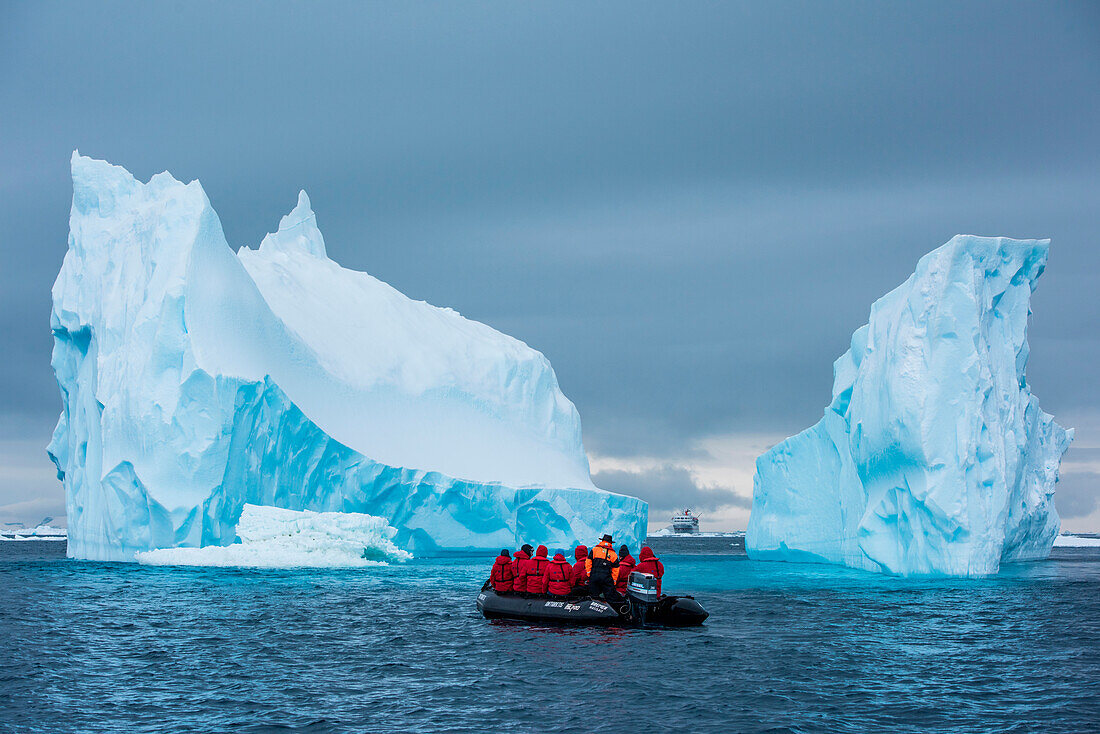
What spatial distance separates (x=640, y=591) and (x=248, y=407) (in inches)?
666

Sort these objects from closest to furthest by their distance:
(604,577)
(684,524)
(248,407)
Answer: (604,577)
(248,407)
(684,524)

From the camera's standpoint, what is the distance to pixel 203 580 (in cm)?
2680

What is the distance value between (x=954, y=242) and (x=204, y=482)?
22.0 m

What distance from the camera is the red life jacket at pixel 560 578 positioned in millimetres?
18578

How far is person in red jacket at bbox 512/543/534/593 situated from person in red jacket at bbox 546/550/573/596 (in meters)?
0.57

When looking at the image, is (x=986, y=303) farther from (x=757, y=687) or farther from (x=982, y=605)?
(x=757, y=687)

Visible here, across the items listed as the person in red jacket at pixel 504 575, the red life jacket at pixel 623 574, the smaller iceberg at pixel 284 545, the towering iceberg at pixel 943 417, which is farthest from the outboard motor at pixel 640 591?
the smaller iceberg at pixel 284 545

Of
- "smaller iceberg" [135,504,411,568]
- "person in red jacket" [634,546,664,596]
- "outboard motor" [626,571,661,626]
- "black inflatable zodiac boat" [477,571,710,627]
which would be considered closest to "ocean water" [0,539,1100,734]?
"black inflatable zodiac boat" [477,571,710,627]

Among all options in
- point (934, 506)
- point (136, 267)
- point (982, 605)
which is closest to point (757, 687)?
point (982, 605)

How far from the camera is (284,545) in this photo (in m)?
28.6

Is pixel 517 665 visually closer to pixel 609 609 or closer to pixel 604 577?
pixel 609 609

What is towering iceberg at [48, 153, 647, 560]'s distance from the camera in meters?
30.3

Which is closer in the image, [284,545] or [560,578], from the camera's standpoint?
A: [560,578]

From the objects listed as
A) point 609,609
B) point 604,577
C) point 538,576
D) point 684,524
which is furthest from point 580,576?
point 684,524
